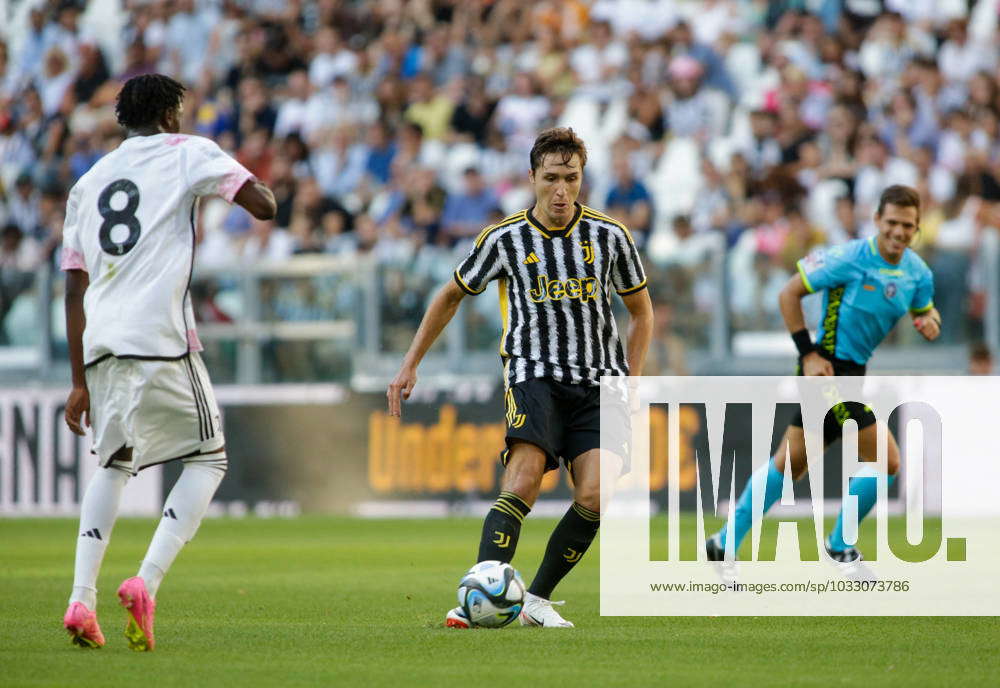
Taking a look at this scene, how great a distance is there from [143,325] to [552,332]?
183cm

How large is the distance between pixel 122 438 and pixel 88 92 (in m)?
16.9

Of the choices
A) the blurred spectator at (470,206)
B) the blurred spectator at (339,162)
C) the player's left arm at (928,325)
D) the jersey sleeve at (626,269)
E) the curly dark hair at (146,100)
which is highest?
the blurred spectator at (339,162)

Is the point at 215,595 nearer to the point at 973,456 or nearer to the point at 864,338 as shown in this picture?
the point at 864,338

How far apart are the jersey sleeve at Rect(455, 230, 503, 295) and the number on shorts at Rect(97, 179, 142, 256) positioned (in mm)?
1500

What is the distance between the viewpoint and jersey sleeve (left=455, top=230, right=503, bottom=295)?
7.26 m

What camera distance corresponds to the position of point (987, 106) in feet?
58.8

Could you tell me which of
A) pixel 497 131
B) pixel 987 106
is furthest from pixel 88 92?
pixel 987 106

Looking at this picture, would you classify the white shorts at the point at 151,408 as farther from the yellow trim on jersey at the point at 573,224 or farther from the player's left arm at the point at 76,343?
the yellow trim on jersey at the point at 573,224

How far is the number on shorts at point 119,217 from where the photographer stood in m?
6.46

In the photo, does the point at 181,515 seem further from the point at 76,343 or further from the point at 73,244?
the point at 73,244

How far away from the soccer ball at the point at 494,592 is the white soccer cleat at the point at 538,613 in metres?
0.41

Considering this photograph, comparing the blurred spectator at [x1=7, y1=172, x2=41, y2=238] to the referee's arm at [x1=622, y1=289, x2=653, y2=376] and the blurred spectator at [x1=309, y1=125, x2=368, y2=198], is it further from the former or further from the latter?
the referee's arm at [x1=622, y1=289, x2=653, y2=376]

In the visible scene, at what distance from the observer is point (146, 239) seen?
21.2 feet

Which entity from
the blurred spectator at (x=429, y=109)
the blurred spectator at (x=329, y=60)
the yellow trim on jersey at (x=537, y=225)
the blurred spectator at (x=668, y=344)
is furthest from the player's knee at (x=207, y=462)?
the blurred spectator at (x=329, y=60)
